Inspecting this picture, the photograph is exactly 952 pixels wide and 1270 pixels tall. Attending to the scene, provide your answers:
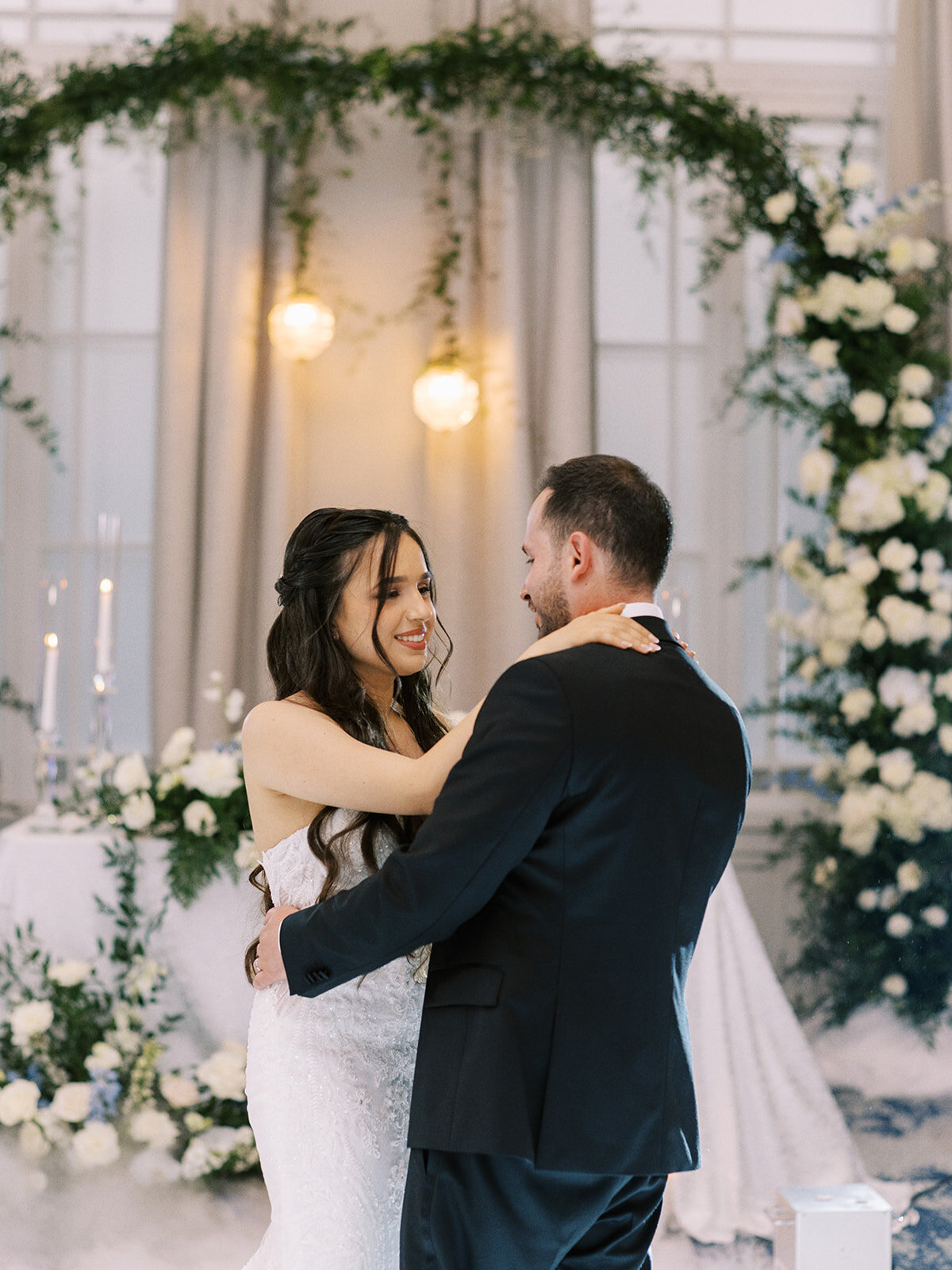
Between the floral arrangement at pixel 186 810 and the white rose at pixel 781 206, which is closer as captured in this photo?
the floral arrangement at pixel 186 810

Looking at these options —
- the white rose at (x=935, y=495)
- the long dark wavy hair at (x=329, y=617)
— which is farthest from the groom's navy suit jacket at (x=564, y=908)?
the white rose at (x=935, y=495)

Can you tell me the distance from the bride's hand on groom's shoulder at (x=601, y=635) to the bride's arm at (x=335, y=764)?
3.0 inches

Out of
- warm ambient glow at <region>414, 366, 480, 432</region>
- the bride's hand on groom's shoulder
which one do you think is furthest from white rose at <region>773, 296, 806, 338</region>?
the bride's hand on groom's shoulder

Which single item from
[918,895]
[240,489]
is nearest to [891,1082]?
[918,895]

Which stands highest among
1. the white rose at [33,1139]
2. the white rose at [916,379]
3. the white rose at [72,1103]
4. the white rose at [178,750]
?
the white rose at [916,379]

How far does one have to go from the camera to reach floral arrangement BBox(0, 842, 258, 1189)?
9.58ft

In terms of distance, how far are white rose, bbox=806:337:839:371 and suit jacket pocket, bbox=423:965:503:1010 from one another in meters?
3.03

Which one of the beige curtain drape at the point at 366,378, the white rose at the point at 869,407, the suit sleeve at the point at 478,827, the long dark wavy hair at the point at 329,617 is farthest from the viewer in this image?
the beige curtain drape at the point at 366,378

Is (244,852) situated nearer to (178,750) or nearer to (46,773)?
(178,750)

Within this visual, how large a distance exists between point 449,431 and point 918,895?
2347mm

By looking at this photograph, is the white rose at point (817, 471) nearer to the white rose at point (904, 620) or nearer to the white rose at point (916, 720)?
the white rose at point (904, 620)

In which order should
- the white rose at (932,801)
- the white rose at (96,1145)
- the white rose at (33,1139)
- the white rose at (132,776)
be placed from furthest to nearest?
1. the white rose at (932,801)
2. the white rose at (132,776)
3. the white rose at (33,1139)
4. the white rose at (96,1145)

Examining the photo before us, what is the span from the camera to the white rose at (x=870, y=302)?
379 cm

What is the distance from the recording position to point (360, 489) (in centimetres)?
453
